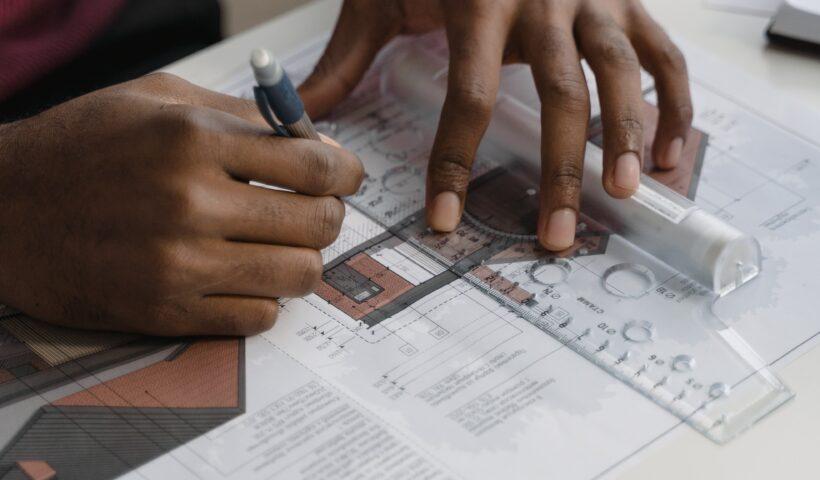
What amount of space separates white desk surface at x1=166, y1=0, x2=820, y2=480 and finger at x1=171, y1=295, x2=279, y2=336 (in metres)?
0.30

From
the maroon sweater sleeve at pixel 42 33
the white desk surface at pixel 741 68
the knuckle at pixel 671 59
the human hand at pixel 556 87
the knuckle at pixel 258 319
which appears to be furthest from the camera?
the maroon sweater sleeve at pixel 42 33

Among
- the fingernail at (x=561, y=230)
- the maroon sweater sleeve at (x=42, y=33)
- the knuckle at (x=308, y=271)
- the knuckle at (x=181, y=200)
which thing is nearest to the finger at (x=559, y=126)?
the fingernail at (x=561, y=230)

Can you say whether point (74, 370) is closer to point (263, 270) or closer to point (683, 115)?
point (263, 270)

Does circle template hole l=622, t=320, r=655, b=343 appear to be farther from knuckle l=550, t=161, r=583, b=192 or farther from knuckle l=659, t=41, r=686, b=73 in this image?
knuckle l=659, t=41, r=686, b=73

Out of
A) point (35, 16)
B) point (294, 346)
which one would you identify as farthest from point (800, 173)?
point (35, 16)

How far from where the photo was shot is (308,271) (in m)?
0.79

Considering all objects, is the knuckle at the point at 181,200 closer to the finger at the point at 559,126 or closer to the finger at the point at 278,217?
the finger at the point at 278,217

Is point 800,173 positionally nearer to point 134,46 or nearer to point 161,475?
point 161,475

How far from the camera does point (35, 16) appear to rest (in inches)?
44.1

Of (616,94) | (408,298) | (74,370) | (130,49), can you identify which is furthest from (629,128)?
(130,49)

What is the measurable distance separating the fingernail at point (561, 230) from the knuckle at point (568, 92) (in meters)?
0.10

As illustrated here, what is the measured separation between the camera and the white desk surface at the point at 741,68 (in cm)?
67

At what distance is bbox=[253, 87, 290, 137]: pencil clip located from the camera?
2.31ft

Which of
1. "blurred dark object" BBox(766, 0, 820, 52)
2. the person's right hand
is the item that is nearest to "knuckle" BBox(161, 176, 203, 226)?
the person's right hand
